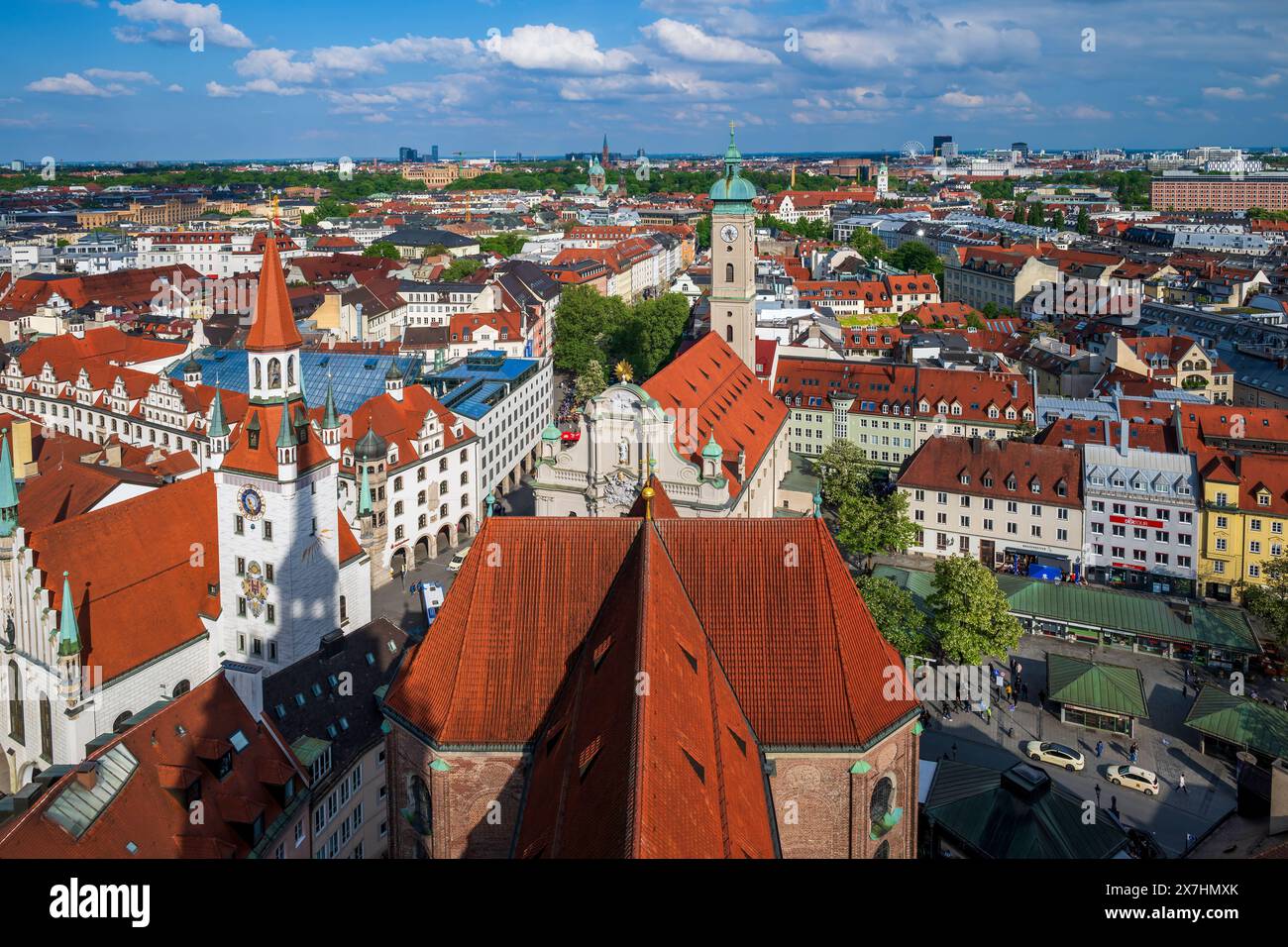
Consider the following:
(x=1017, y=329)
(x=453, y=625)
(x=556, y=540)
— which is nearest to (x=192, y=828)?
(x=453, y=625)

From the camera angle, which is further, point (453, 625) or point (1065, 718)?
point (1065, 718)

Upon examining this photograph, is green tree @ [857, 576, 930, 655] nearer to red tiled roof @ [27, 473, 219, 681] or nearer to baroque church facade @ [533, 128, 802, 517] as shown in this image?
baroque church facade @ [533, 128, 802, 517]

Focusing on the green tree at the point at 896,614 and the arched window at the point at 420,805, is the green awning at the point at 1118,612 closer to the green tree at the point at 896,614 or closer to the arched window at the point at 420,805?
the green tree at the point at 896,614

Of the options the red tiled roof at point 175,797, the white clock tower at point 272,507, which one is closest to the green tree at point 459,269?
the white clock tower at point 272,507

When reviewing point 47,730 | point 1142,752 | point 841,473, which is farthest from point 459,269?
point 1142,752

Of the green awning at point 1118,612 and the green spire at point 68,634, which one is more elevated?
the green spire at point 68,634

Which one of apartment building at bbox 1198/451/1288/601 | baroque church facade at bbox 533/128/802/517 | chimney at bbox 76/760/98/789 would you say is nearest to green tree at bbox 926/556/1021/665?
baroque church facade at bbox 533/128/802/517

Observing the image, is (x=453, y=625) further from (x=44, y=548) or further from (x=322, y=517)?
(x=44, y=548)
